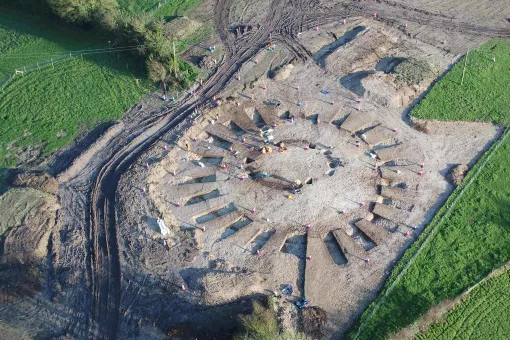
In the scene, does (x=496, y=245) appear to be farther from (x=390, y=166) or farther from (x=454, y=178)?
(x=390, y=166)

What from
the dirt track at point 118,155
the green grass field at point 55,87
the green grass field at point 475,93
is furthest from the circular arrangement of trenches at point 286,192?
the green grass field at point 55,87

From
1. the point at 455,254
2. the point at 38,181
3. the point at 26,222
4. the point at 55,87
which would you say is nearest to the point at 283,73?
the point at 55,87

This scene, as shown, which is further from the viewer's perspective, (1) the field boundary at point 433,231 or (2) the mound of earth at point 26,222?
(2) the mound of earth at point 26,222

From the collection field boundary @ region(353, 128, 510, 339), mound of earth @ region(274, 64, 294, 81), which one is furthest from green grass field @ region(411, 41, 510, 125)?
mound of earth @ region(274, 64, 294, 81)

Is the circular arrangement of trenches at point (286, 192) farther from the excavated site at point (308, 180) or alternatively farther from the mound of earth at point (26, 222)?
the mound of earth at point (26, 222)

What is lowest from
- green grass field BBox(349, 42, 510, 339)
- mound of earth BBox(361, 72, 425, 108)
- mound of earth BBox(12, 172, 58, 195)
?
green grass field BBox(349, 42, 510, 339)

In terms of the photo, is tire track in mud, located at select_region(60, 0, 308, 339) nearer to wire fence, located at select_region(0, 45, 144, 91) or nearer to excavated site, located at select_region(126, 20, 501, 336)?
excavated site, located at select_region(126, 20, 501, 336)
